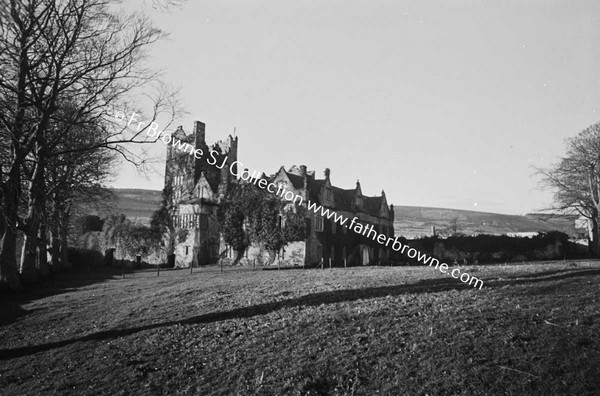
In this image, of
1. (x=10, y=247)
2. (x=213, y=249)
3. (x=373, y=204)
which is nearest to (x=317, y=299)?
(x=10, y=247)

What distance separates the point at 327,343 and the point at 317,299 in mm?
5696

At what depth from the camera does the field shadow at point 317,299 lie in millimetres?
15511

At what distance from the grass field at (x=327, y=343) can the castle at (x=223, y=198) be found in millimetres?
26562

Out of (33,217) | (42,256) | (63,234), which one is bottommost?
(42,256)

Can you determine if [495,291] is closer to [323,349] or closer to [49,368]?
[323,349]

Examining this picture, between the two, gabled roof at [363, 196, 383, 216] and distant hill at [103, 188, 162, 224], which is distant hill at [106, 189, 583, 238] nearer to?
distant hill at [103, 188, 162, 224]

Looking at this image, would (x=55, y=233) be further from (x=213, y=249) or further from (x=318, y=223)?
(x=318, y=223)

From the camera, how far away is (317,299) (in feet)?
59.2

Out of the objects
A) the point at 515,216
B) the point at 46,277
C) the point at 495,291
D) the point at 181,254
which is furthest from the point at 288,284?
the point at 515,216

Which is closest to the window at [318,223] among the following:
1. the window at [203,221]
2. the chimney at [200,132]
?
the window at [203,221]

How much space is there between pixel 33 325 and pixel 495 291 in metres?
18.1

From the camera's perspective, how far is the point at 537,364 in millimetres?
9898

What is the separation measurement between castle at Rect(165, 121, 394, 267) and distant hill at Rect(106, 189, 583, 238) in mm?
23979

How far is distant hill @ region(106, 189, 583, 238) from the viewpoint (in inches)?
3408
